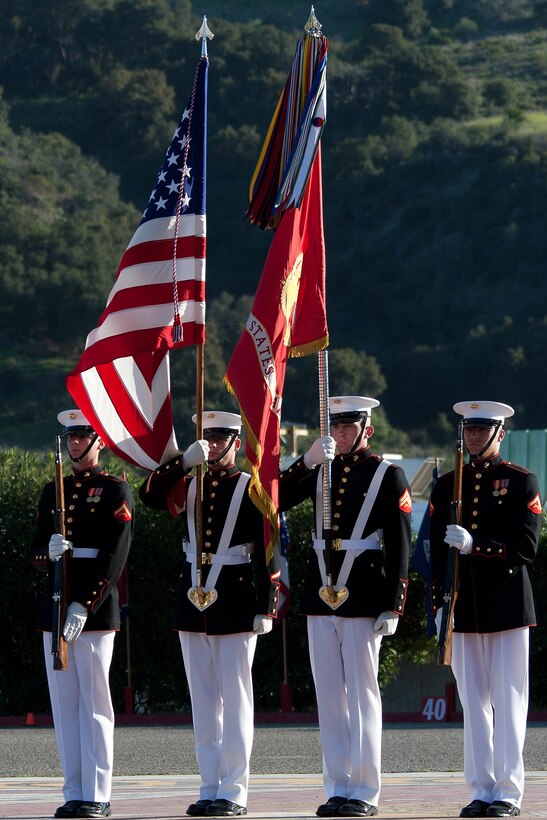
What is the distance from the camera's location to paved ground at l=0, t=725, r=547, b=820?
8031 millimetres

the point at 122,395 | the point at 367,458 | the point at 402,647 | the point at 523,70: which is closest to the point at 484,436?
the point at 367,458

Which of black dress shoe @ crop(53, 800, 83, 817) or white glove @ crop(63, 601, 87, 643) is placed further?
white glove @ crop(63, 601, 87, 643)

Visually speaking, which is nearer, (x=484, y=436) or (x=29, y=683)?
(x=484, y=436)

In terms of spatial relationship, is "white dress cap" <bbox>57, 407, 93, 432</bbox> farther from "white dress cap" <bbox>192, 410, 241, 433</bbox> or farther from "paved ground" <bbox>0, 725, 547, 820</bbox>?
"paved ground" <bbox>0, 725, 547, 820</bbox>

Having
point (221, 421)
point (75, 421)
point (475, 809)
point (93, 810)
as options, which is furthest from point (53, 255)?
point (475, 809)

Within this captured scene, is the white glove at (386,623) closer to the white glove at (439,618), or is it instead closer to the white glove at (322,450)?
the white glove at (439,618)

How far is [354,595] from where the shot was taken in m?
8.04

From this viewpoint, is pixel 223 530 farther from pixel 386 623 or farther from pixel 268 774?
pixel 268 774

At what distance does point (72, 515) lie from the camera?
27.1ft

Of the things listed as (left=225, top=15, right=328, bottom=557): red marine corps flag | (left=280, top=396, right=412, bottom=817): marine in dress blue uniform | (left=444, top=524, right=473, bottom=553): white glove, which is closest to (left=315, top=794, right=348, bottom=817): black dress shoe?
(left=280, top=396, right=412, bottom=817): marine in dress blue uniform

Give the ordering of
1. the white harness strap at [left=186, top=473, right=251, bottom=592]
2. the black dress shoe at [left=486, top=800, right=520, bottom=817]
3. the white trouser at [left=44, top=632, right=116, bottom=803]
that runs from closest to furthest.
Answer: the black dress shoe at [left=486, top=800, right=520, bottom=817] < the white trouser at [left=44, top=632, right=116, bottom=803] < the white harness strap at [left=186, top=473, right=251, bottom=592]

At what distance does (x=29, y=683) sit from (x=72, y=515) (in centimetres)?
765

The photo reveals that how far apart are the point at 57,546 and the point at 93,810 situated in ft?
3.85

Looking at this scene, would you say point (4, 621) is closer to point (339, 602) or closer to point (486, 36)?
point (339, 602)
